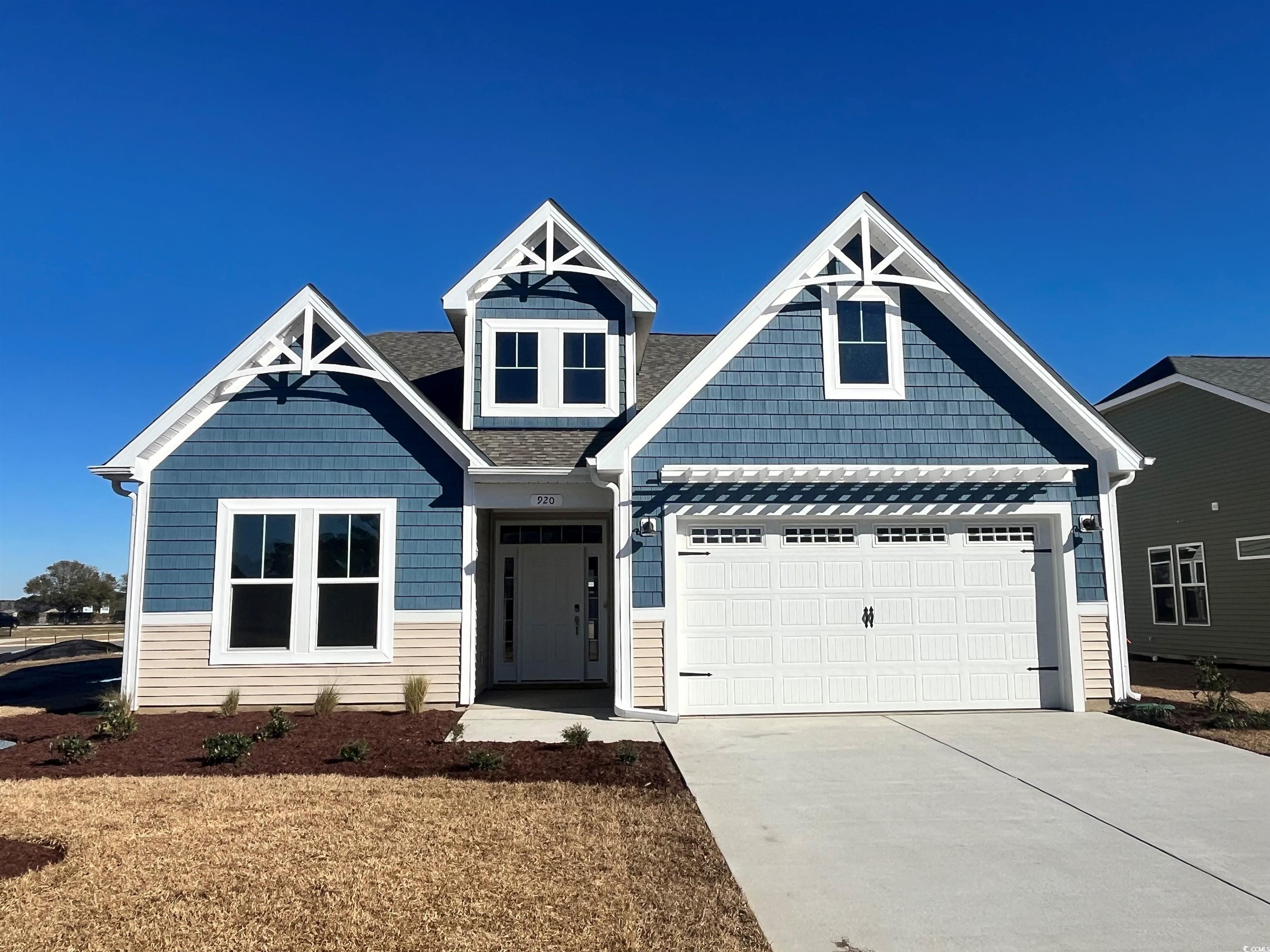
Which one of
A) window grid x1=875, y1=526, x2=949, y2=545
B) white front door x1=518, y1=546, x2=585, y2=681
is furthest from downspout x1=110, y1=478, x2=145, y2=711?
window grid x1=875, y1=526, x2=949, y2=545

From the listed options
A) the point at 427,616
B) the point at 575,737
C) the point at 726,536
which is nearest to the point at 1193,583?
the point at 726,536

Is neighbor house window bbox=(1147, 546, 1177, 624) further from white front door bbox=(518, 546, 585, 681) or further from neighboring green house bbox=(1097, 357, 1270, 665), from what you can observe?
white front door bbox=(518, 546, 585, 681)

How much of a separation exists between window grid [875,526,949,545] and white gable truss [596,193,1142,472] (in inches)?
86.3

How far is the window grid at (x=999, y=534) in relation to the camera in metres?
11.4

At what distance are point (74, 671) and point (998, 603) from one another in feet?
57.3

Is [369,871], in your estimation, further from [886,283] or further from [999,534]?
[886,283]

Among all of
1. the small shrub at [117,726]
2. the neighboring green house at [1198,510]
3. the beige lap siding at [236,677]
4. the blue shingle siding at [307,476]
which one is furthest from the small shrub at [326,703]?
the neighboring green house at [1198,510]

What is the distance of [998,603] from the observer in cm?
1133

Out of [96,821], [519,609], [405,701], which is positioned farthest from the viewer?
[519,609]

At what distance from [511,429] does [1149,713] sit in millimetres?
8694

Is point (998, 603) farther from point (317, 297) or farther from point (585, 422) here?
point (317, 297)

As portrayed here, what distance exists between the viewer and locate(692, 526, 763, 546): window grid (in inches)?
440

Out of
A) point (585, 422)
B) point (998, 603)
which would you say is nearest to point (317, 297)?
point (585, 422)

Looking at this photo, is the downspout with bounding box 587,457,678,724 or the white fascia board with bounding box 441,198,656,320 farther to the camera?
the white fascia board with bounding box 441,198,656,320
